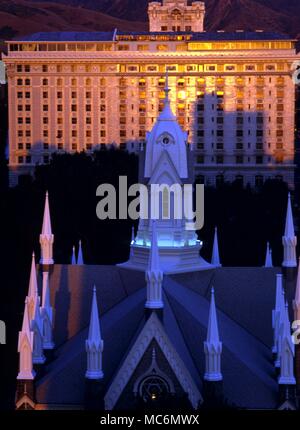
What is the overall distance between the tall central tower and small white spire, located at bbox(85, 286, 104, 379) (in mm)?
9982

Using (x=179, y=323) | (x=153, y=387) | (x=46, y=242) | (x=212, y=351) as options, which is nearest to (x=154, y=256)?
(x=179, y=323)

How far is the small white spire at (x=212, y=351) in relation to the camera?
7206 cm

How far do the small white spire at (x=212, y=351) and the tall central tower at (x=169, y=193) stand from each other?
10303 millimetres

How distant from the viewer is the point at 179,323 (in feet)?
253

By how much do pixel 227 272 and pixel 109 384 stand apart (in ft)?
42.1

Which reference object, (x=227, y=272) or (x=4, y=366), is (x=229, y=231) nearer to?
(x=4, y=366)

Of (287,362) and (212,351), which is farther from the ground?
(212,351)

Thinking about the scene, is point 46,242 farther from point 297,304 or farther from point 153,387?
point 297,304

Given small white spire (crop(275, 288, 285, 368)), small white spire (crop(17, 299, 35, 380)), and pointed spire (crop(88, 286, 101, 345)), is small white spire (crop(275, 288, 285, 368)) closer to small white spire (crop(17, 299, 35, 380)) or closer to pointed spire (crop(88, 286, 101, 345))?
pointed spire (crop(88, 286, 101, 345))

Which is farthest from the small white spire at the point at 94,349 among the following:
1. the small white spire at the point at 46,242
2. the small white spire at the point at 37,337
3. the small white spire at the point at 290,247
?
the small white spire at the point at 290,247

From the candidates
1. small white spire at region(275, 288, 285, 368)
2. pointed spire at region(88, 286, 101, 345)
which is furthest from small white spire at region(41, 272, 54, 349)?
small white spire at region(275, 288, 285, 368)

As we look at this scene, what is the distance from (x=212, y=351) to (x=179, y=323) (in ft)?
17.3

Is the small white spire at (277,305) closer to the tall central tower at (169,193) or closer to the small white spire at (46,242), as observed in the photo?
the tall central tower at (169,193)

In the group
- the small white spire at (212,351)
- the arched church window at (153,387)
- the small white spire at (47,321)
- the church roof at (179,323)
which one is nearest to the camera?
the small white spire at (212,351)
